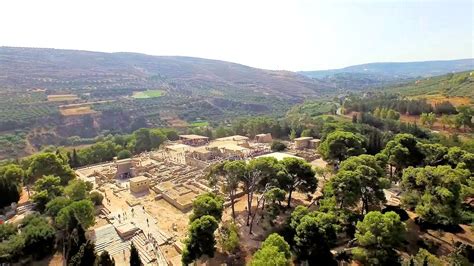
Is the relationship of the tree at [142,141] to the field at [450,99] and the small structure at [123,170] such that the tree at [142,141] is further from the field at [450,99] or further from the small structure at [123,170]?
the field at [450,99]

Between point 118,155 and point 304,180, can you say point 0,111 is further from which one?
point 304,180

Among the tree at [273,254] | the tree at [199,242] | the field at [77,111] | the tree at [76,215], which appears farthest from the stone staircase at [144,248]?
the field at [77,111]

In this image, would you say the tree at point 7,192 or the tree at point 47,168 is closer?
the tree at point 7,192

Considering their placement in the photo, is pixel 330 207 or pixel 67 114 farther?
pixel 67 114

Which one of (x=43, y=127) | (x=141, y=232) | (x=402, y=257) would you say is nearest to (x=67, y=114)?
(x=43, y=127)

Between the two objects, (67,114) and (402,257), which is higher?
(402,257)

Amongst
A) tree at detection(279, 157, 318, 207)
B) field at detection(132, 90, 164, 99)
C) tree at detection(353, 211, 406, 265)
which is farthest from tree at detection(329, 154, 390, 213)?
field at detection(132, 90, 164, 99)

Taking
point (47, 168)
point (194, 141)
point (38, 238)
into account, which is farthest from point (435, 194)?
point (194, 141)
